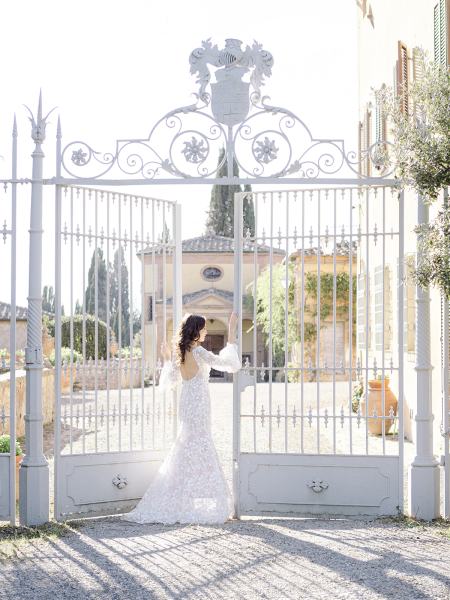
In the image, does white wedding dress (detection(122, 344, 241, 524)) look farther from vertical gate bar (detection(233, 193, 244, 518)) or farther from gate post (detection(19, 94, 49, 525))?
gate post (detection(19, 94, 49, 525))

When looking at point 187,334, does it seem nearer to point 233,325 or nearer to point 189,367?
point 189,367

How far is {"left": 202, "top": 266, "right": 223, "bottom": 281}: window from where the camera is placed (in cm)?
4162

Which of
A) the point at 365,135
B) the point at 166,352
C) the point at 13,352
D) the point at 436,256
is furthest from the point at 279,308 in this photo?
the point at 436,256

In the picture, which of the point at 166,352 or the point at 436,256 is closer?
the point at 436,256

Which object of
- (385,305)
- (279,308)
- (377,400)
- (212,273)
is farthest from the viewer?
(212,273)

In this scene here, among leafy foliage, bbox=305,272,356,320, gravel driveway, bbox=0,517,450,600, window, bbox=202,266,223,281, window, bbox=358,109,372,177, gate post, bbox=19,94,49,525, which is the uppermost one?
window, bbox=358,109,372,177

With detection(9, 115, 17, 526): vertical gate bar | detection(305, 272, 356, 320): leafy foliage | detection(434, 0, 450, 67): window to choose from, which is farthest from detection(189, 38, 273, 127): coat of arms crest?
detection(305, 272, 356, 320): leafy foliage

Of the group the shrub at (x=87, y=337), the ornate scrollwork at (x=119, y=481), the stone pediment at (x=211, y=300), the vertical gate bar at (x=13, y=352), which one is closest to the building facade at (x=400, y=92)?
the ornate scrollwork at (x=119, y=481)

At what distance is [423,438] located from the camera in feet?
23.0

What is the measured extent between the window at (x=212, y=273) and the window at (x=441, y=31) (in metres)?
31.7

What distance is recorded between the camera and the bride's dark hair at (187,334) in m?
7.18

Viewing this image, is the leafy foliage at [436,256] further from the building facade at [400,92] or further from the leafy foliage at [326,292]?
the leafy foliage at [326,292]

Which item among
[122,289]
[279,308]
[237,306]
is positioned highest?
[279,308]

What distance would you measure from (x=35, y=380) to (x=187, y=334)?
1301 mm
